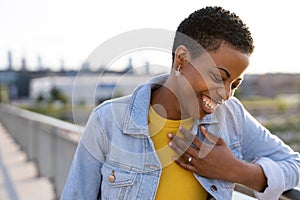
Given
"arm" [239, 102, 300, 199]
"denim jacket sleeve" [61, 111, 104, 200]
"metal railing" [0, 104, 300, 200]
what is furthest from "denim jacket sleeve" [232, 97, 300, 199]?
"metal railing" [0, 104, 300, 200]

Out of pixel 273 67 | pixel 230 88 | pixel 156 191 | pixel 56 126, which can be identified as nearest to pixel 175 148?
pixel 156 191

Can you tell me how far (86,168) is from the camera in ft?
4.71

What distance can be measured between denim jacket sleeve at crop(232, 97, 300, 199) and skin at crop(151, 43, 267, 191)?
30mm

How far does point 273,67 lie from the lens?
8.14 ft

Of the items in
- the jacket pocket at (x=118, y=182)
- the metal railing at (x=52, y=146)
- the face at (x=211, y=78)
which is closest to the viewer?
the face at (x=211, y=78)

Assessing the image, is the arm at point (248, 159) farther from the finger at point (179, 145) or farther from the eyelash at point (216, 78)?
the eyelash at point (216, 78)

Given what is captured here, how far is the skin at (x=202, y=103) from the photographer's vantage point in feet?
4.31

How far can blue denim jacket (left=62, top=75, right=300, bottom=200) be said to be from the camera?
142 centimetres

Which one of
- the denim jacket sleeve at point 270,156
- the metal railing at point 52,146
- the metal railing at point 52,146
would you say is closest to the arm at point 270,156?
the denim jacket sleeve at point 270,156

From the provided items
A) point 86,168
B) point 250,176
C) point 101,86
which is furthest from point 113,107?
point 250,176

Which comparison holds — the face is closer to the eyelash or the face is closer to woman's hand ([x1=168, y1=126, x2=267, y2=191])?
the eyelash

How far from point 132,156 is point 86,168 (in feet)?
0.49

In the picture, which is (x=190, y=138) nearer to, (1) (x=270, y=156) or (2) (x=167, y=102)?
(2) (x=167, y=102)

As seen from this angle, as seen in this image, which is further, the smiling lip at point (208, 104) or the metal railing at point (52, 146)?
the metal railing at point (52, 146)
